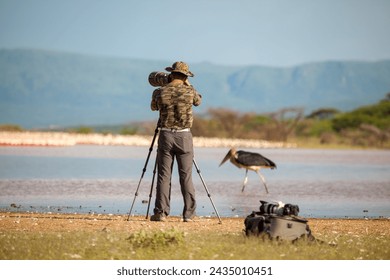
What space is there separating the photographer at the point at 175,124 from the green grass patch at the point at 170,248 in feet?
5.82

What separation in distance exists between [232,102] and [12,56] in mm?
41073

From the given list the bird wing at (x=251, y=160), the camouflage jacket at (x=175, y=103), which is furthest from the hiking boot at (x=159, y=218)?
the bird wing at (x=251, y=160)

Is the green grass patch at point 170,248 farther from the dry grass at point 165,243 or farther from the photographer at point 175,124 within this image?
the photographer at point 175,124

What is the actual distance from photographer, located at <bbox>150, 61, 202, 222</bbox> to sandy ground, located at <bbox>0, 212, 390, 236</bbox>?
1.79ft

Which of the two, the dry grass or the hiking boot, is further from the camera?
the hiking boot

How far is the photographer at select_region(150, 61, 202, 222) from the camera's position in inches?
462

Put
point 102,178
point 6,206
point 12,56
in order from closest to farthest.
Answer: point 6,206
point 102,178
point 12,56

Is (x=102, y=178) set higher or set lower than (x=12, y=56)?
lower

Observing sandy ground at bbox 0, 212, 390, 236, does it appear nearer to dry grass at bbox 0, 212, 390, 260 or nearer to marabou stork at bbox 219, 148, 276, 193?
dry grass at bbox 0, 212, 390, 260

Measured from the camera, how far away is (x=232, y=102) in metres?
171

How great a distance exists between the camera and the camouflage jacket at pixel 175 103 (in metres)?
11.7

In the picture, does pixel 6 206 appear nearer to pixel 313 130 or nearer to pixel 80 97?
pixel 313 130

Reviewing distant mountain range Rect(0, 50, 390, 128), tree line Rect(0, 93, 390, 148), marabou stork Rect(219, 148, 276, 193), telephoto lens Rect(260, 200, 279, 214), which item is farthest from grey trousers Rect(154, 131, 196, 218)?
distant mountain range Rect(0, 50, 390, 128)
